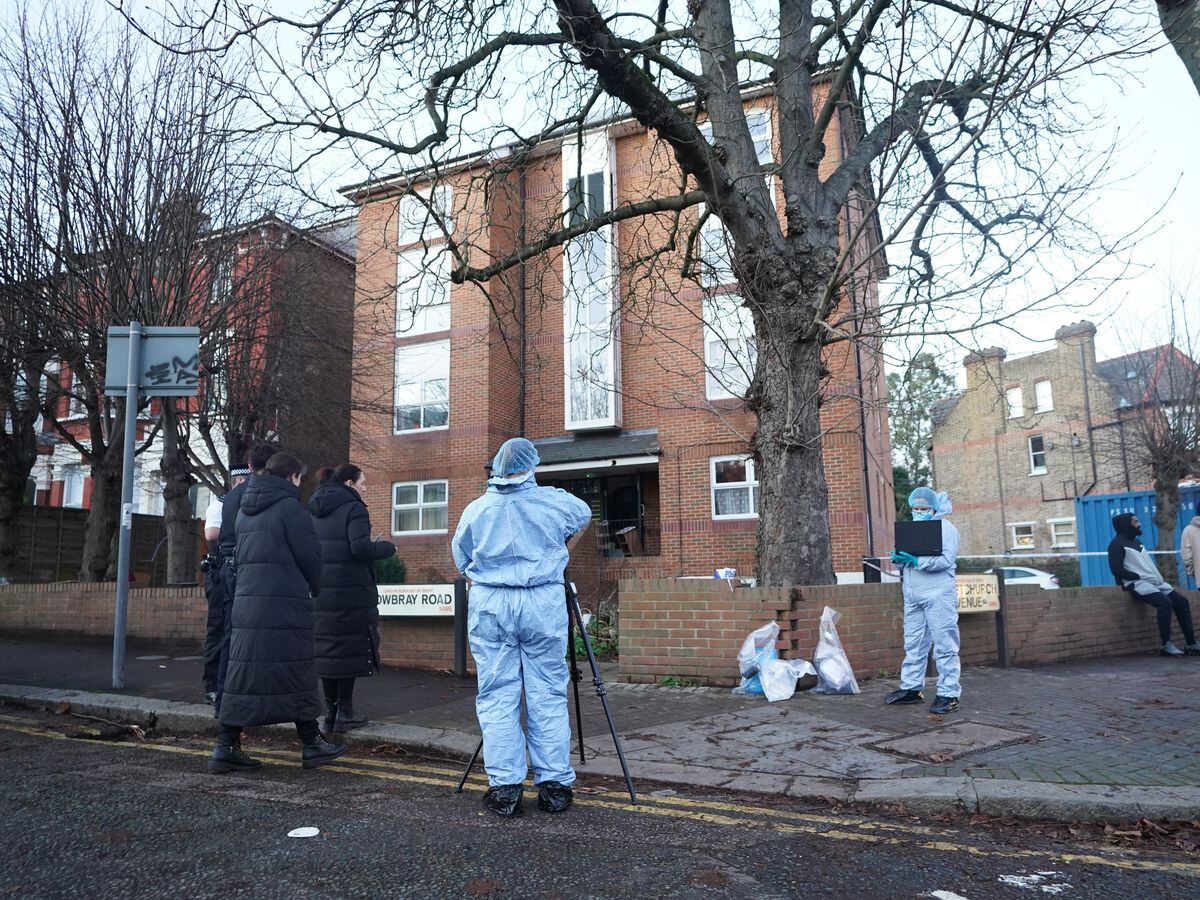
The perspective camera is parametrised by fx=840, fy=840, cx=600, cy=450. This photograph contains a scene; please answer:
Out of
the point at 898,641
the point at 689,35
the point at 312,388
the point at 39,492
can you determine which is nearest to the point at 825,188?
the point at 689,35

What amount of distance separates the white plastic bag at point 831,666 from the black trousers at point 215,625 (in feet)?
16.3

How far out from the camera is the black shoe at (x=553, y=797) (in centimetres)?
413

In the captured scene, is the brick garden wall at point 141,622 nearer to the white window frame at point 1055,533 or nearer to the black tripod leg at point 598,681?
the black tripod leg at point 598,681

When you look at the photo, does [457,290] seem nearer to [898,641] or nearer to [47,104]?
[47,104]

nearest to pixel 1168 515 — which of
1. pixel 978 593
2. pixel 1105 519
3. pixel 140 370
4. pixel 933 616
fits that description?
pixel 1105 519

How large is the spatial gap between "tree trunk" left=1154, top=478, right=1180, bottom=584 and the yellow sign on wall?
12.4 meters

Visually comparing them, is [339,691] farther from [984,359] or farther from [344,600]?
[984,359]

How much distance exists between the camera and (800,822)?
4.05 m

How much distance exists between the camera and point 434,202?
8.97 metres

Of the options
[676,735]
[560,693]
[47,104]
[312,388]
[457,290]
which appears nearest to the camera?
[560,693]

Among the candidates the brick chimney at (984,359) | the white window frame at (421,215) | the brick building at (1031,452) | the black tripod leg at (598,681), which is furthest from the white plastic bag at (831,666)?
the brick building at (1031,452)

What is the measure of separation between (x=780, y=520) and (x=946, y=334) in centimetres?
232

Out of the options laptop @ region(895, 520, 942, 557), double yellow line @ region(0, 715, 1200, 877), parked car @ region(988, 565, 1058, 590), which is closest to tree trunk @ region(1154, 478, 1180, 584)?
parked car @ region(988, 565, 1058, 590)

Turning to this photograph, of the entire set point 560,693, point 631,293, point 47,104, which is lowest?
point 560,693
